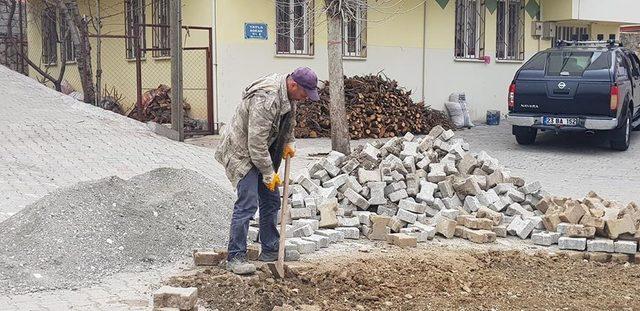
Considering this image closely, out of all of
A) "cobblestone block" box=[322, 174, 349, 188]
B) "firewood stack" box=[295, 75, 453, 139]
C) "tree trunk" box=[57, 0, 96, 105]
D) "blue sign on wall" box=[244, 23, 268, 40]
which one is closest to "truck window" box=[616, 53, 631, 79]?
"firewood stack" box=[295, 75, 453, 139]

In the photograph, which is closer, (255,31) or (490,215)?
(490,215)

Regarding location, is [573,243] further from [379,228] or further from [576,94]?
[576,94]

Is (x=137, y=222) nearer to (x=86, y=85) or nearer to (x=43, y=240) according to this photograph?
(x=43, y=240)

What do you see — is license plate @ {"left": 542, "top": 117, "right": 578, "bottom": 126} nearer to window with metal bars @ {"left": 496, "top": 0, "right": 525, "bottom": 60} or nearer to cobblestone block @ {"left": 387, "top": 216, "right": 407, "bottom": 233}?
window with metal bars @ {"left": 496, "top": 0, "right": 525, "bottom": 60}

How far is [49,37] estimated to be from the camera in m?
23.6

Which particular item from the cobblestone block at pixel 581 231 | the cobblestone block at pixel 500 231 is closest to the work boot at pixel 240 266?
the cobblestone block at pixel 500 231

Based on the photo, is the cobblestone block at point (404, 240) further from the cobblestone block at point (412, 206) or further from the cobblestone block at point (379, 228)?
the cobblestone block at point (412, 206)

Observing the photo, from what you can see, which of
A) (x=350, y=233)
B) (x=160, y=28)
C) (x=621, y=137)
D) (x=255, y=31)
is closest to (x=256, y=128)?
(x=350, y=233)

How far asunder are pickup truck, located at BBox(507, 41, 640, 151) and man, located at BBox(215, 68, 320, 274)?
948 cm

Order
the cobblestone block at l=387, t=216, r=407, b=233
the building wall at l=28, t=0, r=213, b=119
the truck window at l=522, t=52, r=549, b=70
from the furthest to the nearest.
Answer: the building wall at l=28, t=0, r=213, b=119 → the truck window at l=522, t=52, r=549, b=70 → the cobblestone block at l=387, t=216, r=407, b=233

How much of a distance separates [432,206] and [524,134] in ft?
26.8

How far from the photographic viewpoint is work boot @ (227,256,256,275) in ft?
19.9

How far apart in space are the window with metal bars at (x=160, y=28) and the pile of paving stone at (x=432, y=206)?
9.11 m

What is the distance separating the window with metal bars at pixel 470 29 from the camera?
20172mm
